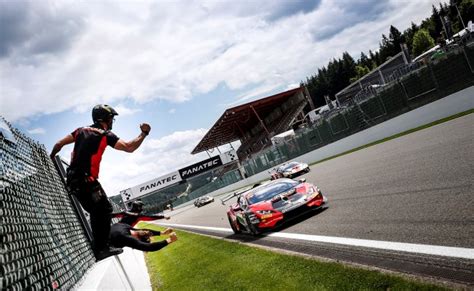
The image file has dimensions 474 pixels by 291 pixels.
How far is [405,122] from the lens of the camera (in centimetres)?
2331

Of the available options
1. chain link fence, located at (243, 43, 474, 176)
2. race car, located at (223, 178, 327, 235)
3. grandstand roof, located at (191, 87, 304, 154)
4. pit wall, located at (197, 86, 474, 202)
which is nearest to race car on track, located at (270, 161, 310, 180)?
pit wall, located at (197, 86, 474, 202)

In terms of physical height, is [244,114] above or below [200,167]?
above

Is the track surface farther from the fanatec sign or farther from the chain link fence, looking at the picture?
the fanatec sign

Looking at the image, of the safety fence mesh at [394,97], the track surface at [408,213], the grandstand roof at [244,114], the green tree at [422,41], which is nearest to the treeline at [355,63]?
the green tree at [422,41]

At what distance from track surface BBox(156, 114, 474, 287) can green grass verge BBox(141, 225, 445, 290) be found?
1.25 feet

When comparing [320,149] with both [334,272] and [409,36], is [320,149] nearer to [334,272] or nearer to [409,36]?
[334,272]

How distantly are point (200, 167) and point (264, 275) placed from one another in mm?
54195

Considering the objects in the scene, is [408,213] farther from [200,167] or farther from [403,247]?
[200,167]

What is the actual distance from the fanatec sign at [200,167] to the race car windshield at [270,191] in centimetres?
4774

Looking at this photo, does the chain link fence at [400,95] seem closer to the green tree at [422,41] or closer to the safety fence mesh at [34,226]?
the safety fence mesh at [34,226]

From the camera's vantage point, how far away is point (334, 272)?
5160 millimetres

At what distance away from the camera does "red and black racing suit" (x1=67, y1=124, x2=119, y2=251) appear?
3775mm

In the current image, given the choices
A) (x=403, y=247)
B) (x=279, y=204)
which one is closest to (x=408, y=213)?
(x=403, y=247)

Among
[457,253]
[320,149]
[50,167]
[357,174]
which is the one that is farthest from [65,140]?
[320,149]
